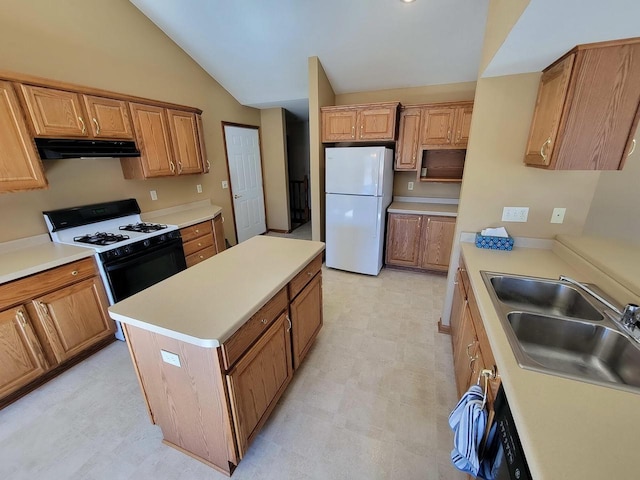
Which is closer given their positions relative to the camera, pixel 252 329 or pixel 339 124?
pixel 252 329

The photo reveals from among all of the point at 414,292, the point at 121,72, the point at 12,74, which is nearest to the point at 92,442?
the point at 12,74

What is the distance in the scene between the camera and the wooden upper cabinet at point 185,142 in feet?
9.68

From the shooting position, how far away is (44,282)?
71.3 inches

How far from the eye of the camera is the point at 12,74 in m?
1.76

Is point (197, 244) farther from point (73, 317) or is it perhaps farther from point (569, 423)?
point (569, 423)

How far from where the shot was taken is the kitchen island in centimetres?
111

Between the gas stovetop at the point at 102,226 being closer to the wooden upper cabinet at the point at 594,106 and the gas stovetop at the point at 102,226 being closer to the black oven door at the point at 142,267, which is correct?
the black oven door at the point at 142,267

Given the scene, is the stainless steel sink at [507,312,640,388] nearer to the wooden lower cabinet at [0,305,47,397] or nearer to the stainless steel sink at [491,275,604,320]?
the stainless steel sink at [491,275,604,320]

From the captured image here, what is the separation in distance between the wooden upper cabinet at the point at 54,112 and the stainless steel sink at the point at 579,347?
322 cm

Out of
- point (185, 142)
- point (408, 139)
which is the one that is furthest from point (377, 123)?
point (185, 142)

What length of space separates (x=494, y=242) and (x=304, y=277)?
54.5 inches


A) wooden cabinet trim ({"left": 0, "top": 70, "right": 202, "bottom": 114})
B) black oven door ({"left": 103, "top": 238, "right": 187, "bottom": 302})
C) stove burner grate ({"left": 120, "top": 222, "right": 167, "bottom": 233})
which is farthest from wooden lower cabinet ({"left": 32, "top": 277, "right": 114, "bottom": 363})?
wooden cabinet trim ({"left": 0, "top": 70, "right": 202, "bottom": 114})

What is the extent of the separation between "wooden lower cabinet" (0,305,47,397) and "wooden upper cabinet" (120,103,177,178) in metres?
1.56

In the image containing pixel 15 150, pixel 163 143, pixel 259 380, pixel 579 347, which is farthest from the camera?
pixel 163 143
